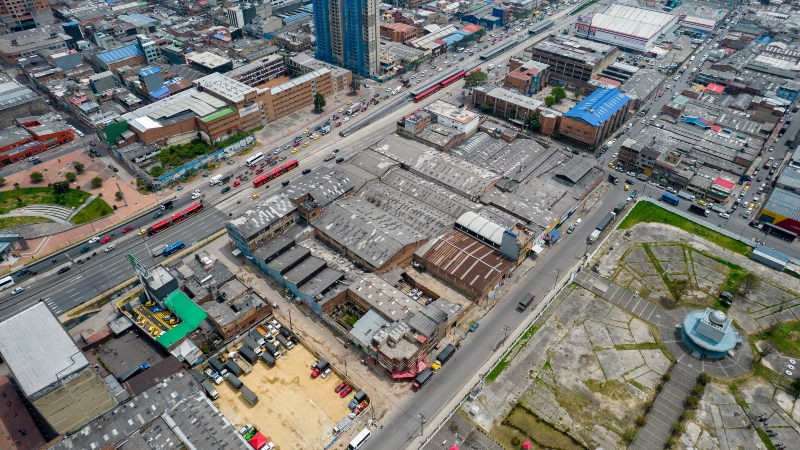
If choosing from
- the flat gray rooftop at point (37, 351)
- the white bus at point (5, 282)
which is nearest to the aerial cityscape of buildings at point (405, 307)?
the white bus at point (5, 282)

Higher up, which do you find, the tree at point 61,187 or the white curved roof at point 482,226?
the white curved roof at point 482,226

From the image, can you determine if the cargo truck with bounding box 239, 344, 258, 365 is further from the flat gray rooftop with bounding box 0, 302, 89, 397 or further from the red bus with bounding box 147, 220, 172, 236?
the red bus with bounding box 147, 220, 172, 236

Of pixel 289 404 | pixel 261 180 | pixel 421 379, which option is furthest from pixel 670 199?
pixel 261 180

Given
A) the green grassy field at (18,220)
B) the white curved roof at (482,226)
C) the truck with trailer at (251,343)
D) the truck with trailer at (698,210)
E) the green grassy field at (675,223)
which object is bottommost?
the truck with trailer at (251,343)

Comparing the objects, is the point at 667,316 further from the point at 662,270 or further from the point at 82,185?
the point at 82,185

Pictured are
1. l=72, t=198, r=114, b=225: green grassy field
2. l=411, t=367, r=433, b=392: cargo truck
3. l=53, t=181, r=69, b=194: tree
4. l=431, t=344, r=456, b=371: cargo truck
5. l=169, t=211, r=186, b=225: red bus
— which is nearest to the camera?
l=411, t=367, r=433, b=392: cargo truck

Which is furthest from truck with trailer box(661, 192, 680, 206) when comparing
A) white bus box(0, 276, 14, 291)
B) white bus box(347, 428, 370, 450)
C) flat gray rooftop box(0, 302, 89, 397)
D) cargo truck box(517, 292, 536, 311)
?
white bus box(0, 276, 14, 291)

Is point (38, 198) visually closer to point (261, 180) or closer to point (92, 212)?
point (92, 212)

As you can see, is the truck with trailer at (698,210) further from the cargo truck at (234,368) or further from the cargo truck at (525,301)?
the cargo truck at (234,368)
